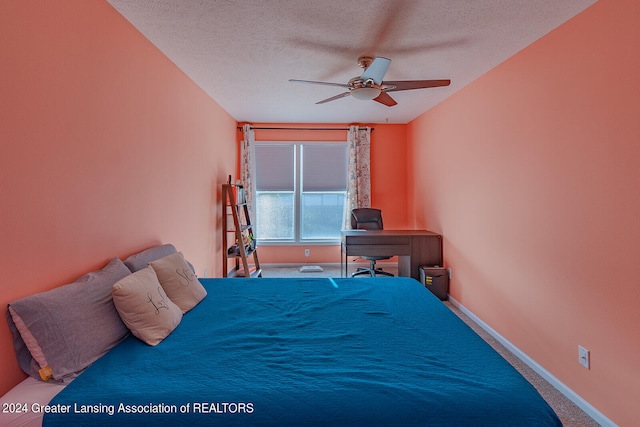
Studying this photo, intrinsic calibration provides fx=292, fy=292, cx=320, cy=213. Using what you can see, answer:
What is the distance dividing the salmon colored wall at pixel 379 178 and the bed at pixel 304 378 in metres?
3.49

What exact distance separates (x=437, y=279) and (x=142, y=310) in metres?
3.30

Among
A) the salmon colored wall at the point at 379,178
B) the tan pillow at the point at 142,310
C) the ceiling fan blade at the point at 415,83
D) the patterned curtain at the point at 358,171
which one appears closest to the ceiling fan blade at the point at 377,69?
the ceiling fan blade at the point at 415,83

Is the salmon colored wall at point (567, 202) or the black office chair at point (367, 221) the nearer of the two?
the salmon colored wall at point (567, 202)

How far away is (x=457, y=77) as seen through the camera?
3.04 meters

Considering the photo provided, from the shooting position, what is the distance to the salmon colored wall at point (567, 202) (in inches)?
64.5

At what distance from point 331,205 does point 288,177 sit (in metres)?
0.93

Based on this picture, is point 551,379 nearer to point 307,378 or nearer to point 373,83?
point 307,378

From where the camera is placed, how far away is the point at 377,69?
2.27 metres

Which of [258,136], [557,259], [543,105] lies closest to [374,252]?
[557,259]

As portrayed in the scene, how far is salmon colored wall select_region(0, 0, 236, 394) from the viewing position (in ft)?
4.25

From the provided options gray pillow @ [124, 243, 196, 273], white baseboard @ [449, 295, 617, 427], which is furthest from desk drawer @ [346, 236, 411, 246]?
gray pillow @ [124, 243, 196, 273]

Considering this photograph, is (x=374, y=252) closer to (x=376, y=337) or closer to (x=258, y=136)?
(x=376, y=337)

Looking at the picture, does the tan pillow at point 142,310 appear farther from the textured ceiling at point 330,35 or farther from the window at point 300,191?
the window at point 300,191

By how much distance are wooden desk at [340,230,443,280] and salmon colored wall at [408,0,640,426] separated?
0.70 meters
